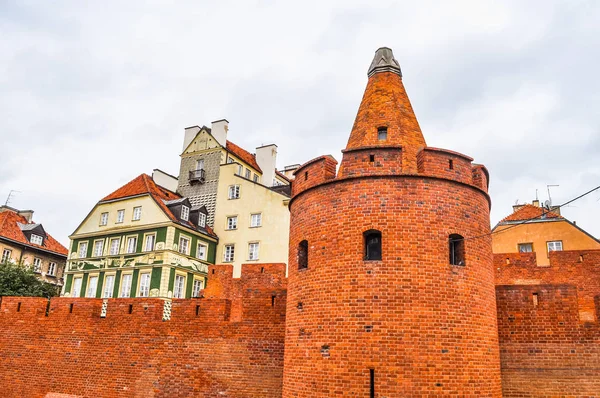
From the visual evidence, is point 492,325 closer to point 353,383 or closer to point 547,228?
point 353,383

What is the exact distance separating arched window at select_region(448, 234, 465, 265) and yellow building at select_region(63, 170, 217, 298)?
22.6 metres

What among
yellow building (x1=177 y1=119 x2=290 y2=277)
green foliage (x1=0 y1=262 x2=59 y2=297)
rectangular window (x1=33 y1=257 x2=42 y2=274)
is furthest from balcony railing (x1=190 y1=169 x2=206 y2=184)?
rectangular window (x1=33 y1=257 x2=42 y2=274)

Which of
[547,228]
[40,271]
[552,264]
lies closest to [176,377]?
[552,264]

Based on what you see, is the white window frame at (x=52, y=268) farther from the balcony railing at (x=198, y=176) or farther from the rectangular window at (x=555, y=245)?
the rectangular window at (x=555, y=245)

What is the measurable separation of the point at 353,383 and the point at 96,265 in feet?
90.0

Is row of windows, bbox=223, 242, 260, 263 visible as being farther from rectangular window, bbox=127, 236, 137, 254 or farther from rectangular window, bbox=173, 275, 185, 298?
rectangular window, bbox=127, 236, 137, 254

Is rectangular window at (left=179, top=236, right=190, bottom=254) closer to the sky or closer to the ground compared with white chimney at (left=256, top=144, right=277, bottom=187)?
closer to the ground

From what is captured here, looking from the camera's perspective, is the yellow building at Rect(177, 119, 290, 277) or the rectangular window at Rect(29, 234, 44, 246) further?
the rectangular window at Rect(29, 234, 44, 246)

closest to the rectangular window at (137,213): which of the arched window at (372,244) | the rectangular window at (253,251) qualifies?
the rectangular window at (253,251)

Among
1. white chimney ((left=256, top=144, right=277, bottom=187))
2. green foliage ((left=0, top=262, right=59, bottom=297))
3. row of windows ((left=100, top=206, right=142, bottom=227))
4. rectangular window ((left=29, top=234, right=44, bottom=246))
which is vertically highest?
white chimney ((left=256, top=144, right=277, bottom=187))

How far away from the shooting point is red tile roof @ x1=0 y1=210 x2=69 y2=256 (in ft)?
121

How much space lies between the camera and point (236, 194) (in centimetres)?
3481

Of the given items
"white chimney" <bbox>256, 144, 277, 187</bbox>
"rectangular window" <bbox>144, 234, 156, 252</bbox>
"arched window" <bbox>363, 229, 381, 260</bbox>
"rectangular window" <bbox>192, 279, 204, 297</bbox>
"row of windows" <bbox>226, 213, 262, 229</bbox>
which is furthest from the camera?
"white chimney" <bbox>256, 144, 277, 187</bbox>

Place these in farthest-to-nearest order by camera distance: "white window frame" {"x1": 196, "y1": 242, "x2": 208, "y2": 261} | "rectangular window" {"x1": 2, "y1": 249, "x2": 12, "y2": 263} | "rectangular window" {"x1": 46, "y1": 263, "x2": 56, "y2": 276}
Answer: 1. "rectangular window" {"x1": 46, "y1": 263, "x2": 56, "y2": 276}
2. "rectangular window" {"x1": 2, "y1": 249, "x2": 12, "y2": 263}
3. "white window frame" {"x1": 196, "y1": 242, "x2": 208, "y2": 261}
